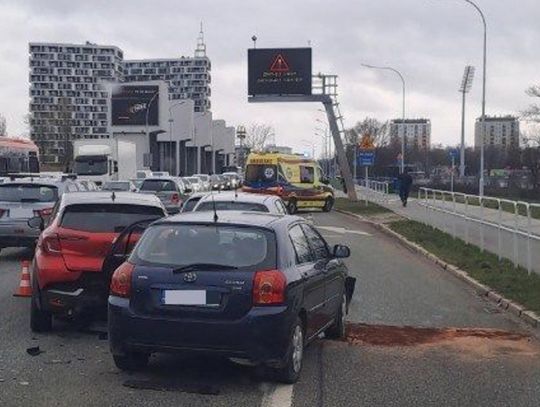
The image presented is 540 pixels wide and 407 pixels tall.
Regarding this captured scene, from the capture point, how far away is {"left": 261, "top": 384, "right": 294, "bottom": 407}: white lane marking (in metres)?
6.33

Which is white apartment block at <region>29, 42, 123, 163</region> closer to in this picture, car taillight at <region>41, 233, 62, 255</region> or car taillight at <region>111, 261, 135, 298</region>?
car taillight at <region>41, 233, 62, 255</region>

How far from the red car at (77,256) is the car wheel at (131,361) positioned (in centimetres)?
180

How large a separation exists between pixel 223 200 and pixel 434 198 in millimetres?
11819

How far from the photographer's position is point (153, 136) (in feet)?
349

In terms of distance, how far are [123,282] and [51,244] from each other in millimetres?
2533

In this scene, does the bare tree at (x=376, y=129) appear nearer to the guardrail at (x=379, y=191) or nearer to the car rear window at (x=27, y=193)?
the guardrail at (x=379, y=191)

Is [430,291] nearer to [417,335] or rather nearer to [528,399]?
[417,335]

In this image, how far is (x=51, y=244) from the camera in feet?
30.2

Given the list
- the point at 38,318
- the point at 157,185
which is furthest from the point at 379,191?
the point at 38,318

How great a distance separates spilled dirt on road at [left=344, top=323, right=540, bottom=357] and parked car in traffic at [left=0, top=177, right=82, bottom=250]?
27.9 feet

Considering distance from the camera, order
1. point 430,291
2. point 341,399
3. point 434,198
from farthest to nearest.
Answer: point 434,198 < point 430,291 < point 341,399

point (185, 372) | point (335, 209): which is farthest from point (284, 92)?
point (185, 372)

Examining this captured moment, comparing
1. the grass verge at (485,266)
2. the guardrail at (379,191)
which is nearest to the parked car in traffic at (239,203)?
the grass verge at (485,266)

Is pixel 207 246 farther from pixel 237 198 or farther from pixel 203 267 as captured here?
pixel 237 198
